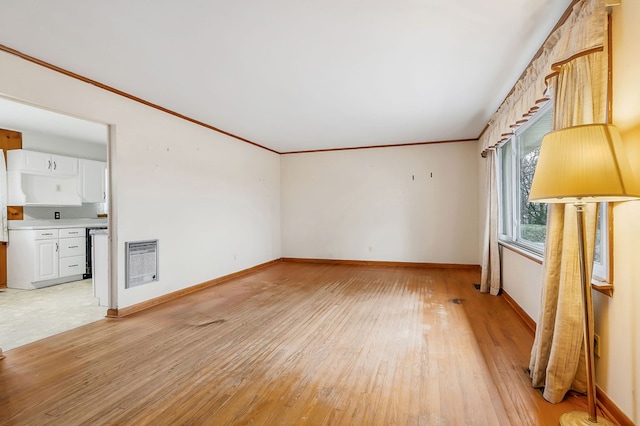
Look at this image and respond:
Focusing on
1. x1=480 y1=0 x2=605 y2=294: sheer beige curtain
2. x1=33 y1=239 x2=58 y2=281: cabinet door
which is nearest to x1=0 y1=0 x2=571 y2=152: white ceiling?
x1=480 y1=0 x2=605 y2=294: sheer beige curtain

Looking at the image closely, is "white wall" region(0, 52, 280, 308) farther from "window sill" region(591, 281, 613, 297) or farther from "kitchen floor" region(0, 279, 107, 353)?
"window sill" region(591, 281, 613, 297)

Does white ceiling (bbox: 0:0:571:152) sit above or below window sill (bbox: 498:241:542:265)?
above

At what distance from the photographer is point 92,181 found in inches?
239

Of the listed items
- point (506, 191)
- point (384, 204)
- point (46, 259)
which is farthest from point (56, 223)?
point (506, 191)

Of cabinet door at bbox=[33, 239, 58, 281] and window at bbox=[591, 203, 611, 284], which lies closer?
window at bbox=[591, 203, 611, 284]

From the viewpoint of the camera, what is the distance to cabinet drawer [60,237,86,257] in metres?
5.22

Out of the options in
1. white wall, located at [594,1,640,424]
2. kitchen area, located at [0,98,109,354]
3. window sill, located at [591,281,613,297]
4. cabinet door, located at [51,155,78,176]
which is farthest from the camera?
cabinet door, located at [51,155,78,176]

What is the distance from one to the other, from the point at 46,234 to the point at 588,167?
22.1ft

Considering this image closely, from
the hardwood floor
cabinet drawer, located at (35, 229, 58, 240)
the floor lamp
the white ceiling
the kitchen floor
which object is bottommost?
the kitchen floor

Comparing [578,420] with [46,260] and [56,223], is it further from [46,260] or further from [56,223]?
[56,223]

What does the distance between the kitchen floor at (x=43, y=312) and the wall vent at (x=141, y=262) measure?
0.52 meters

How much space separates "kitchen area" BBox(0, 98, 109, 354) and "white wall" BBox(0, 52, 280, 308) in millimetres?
602

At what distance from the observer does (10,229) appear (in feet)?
16.4

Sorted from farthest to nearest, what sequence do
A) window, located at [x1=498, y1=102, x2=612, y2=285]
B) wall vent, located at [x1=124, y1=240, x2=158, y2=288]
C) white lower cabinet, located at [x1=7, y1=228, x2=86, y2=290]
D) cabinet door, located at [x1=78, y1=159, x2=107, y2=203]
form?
1. cabinet door, located at [x1=78, y1=159, x2=107, y2=203]
2. white lower cabinet, located at [x1=7, y1=228, x2=86, y2=290]
3. wall vent, located at [x1=124, y1=240, x2=158, y2=288]
4. window, located at [x1=498, y1=102, x2=612, y2=285]
